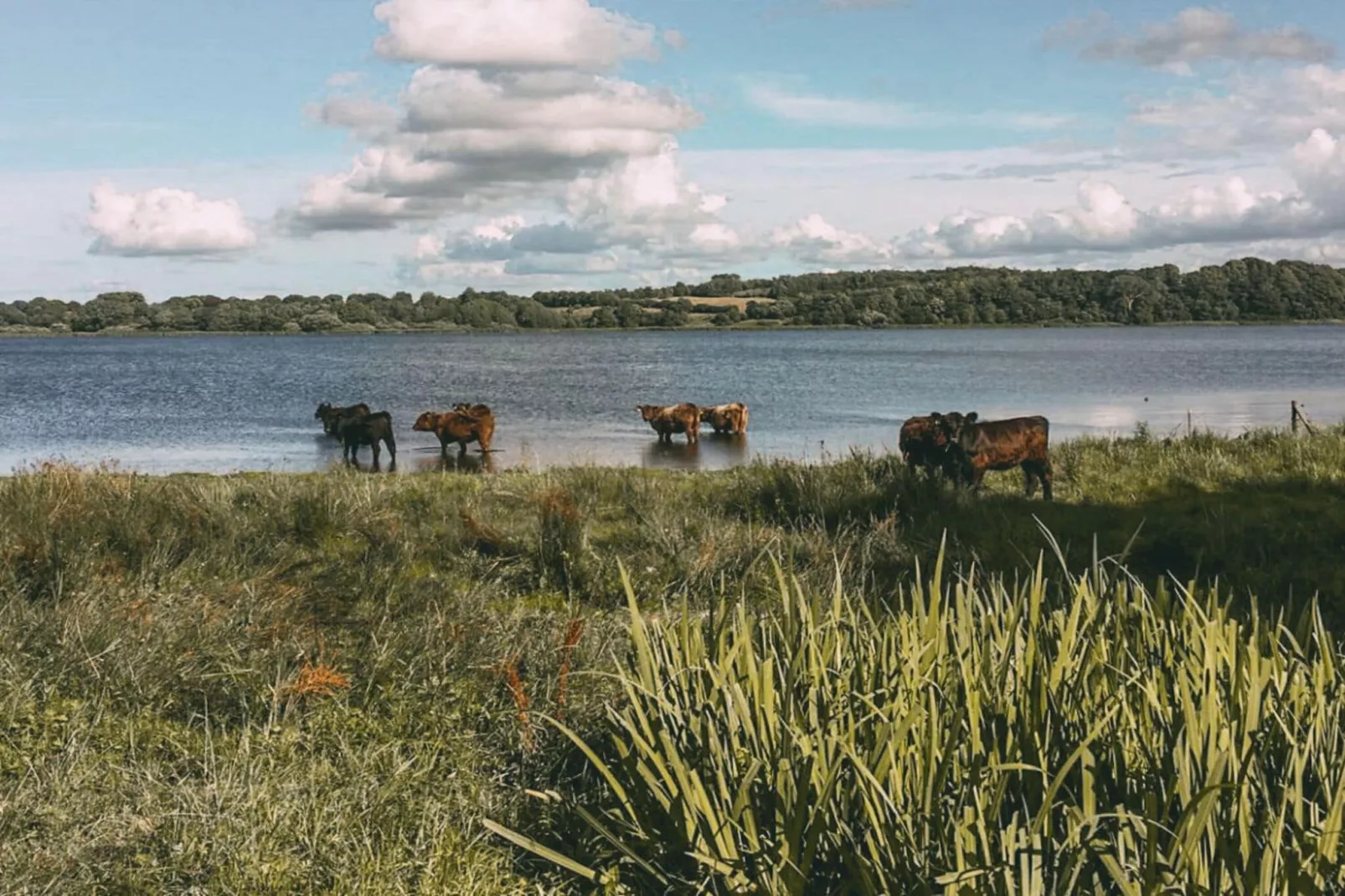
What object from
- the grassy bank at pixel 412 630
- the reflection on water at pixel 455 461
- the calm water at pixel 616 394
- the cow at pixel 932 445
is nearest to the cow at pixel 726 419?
the calm water at pixel 616 394

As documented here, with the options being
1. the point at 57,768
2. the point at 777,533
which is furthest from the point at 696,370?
the point at 57,768

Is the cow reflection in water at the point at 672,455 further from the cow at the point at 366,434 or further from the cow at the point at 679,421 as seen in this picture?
the cow at the point at 366,434

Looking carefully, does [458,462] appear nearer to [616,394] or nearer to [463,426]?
[463,426]

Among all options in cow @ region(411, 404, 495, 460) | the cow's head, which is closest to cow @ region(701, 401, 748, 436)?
cow @ region(411, 404, 495, 460)

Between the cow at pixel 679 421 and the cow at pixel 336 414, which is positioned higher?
the cow at pixel 336 414

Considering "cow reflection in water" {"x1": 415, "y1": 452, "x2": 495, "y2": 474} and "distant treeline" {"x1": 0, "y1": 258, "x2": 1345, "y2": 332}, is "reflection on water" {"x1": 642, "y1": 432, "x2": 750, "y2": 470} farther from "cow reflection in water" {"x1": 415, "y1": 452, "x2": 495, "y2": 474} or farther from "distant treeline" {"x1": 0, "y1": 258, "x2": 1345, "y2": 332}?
"distant treeline" {"x1": 0, "y1": 258, "x2": 1345, "y2": 332}

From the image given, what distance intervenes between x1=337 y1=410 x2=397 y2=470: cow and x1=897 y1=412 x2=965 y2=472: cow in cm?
1221

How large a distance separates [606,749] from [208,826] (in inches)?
62.0

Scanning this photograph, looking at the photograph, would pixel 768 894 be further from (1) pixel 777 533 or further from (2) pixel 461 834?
(1) pixel 777 533

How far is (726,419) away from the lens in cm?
3102

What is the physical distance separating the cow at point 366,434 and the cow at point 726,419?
9466 millimetres

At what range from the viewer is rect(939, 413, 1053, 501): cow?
13.0 meters

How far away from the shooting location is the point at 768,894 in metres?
3.56

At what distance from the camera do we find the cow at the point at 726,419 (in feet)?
102
